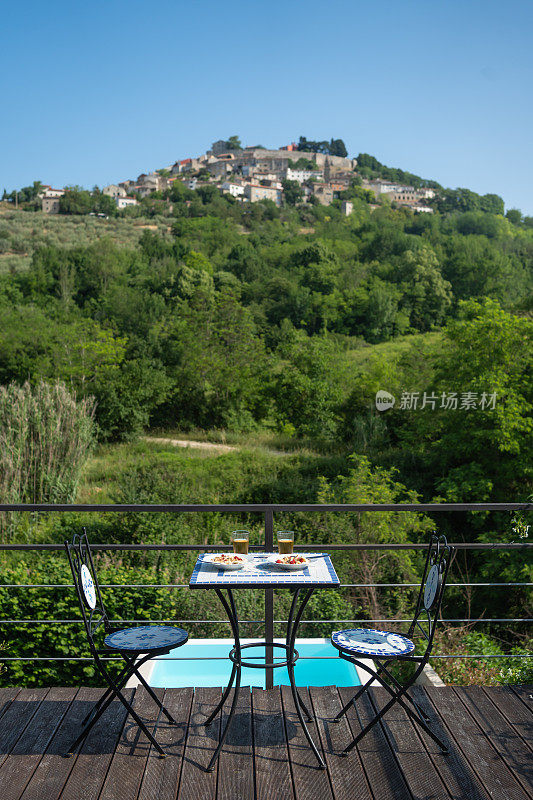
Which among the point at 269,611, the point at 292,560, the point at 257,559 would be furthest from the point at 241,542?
the point at 269,611

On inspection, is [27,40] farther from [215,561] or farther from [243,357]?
[215,561]

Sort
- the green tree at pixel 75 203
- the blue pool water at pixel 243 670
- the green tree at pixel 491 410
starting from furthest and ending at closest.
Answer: the green tree at pixel 75 203 < the green tree at pixel 491 410 < the blue pool water at pixel 243 670

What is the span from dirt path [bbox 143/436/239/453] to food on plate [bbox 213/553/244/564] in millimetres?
15249

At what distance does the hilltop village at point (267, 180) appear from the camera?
58.8m

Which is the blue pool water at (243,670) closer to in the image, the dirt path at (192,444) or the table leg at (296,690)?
the table leg at (296,690)

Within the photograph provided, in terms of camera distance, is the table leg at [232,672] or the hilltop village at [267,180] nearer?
the table leg at [232,672]

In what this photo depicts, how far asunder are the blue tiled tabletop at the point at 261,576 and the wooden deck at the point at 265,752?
2.21 ft

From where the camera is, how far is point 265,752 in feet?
7.77

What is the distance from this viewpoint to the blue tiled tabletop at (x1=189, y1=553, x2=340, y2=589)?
2252mm

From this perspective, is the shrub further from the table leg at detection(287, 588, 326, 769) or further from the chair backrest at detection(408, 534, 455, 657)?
the chair backrest at detection(408, 534, 455, 657)

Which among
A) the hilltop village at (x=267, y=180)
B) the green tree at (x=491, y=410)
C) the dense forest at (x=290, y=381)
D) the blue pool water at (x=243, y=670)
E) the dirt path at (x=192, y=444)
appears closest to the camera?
the blue pool water at (x=243, y=670)

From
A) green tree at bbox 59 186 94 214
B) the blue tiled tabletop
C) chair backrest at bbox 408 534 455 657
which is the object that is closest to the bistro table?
the blue tiled tabletop

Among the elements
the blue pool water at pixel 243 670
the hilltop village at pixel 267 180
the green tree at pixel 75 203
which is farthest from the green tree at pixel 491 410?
the green tree at pixel 75 203

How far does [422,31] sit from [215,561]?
17882mm
